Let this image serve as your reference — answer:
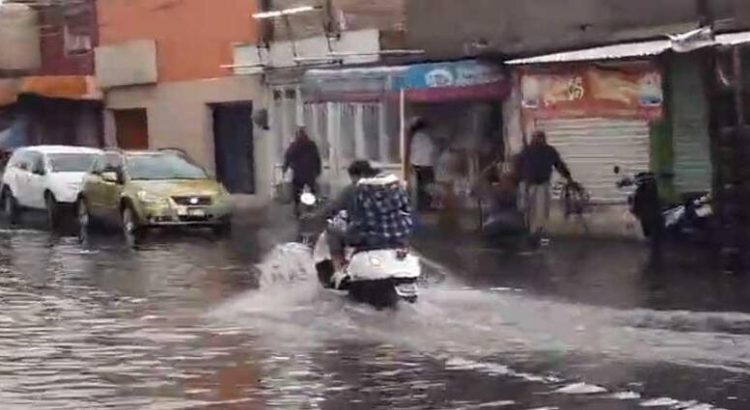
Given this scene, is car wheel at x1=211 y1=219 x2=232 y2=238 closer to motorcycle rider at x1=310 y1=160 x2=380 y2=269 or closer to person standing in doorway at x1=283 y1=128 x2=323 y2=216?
person standing in doorway at x1=283 y1=128 x2=323 y2=216

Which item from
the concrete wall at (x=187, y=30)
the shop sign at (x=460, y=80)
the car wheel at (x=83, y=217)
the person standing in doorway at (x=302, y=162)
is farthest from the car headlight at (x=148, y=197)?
the concrete wall at (x=187, y=30)

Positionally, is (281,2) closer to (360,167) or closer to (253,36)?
(253,36)

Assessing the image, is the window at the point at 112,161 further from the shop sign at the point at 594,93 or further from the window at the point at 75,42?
the window at the point at 75,42

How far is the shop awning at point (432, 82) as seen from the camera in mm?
29578

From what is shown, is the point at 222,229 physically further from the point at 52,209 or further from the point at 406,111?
the point at 52,209

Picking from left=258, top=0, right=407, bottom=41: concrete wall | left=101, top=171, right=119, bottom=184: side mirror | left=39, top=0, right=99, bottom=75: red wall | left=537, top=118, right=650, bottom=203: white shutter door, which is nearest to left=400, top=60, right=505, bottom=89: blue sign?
left=537, top=118, right=650, bottom=203: white shutter door

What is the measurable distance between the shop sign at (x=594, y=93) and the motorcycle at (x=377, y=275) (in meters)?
9.92

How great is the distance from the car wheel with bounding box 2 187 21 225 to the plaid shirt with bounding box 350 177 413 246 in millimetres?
20302

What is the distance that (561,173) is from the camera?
27188mm

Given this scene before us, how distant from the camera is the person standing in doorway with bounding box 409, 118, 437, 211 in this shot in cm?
3128

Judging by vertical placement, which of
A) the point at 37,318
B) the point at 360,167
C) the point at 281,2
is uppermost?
the point at 281,2

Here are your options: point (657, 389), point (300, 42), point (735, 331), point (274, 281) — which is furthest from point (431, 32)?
point (657, 389)

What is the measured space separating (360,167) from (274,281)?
2498 mm

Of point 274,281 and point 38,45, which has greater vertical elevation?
point 38,45
